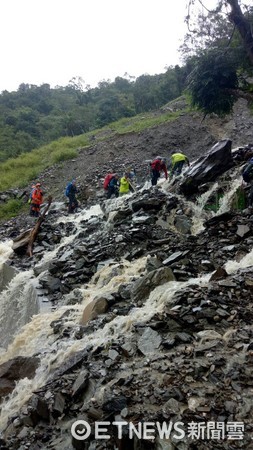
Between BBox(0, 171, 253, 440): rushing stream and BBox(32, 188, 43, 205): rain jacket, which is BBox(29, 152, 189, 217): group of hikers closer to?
BBox(32, 188, 43, 205): rain jacket

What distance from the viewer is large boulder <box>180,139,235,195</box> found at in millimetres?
14070

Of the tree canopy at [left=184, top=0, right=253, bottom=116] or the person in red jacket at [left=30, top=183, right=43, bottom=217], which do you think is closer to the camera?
the tree canopy at [left=184, top=0, right=253, bottom=116]

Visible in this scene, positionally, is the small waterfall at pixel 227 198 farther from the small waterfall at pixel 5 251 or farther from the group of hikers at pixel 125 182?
the small waterfall at pixel 5 251

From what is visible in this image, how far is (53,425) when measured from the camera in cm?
534

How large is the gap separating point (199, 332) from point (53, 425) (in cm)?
257

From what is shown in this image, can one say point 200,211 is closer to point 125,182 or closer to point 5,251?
point 125,182

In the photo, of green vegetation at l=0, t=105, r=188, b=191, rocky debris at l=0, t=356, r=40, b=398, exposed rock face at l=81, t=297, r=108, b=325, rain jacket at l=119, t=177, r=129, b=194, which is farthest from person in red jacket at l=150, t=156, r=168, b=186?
green vegetation at l=0, t=105, r=188, b=191

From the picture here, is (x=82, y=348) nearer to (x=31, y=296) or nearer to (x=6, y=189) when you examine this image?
(x=31, y=296)

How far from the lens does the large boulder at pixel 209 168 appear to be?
14070 millimetres

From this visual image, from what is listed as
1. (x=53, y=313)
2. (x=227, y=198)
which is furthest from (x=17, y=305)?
(x=227, y=198)

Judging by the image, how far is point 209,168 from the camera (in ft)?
46.7

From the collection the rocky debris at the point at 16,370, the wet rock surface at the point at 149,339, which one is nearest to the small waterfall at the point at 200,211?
the wet rock surface at the point at 149,339

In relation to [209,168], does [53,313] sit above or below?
below

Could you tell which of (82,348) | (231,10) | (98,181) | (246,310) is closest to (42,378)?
(82,348)
